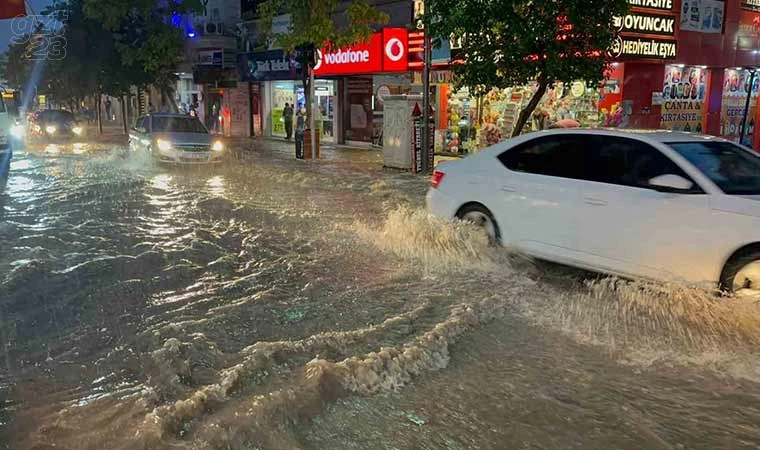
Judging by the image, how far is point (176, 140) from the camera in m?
17.4

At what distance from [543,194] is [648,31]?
10.9m

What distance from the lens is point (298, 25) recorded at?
19203mm

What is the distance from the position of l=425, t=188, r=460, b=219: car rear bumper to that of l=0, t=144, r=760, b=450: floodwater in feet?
0.54

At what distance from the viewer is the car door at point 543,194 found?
22.4 feet

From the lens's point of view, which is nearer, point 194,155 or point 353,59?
point 194,155

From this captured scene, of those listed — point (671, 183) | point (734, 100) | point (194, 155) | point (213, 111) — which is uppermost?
point (734, 100)

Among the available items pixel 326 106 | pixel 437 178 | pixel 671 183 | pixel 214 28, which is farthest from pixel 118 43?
pixel 671 183

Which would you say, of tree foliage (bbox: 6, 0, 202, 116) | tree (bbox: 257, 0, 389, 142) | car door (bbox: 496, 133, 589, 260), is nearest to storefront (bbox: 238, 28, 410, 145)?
tree (bbox: 257, 0, 389, 142)

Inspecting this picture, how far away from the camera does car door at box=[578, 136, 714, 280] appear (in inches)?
230

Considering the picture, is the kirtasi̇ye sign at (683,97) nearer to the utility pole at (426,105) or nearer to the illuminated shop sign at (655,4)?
the illuminated shop sign at (655,4)

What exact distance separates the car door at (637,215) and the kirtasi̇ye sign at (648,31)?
31.3 ft

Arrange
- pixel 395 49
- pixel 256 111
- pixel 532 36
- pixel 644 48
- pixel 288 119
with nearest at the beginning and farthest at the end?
pixel 532 36 < pixel 644 48 < pixel 395 49 < pixel 288 119 < pixel 256 111

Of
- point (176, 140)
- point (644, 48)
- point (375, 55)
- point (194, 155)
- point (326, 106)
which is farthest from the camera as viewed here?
point (326, 106)

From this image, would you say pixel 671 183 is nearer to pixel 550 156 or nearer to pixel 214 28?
pixel 550 156
